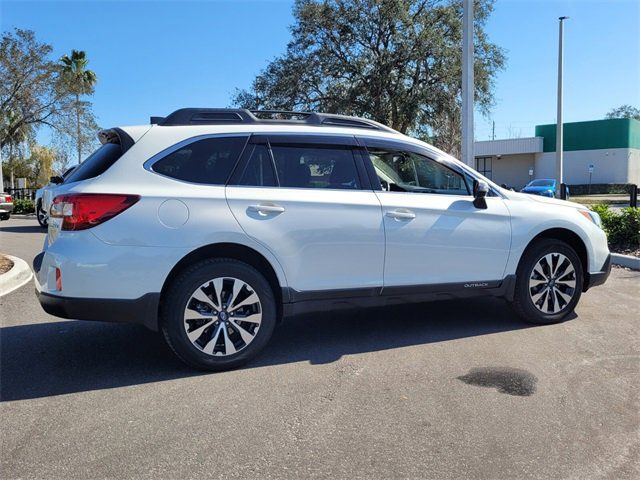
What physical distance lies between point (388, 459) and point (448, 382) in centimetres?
122

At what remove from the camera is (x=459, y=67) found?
937 inches

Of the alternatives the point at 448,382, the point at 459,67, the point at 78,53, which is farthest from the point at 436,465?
the point at 78,53

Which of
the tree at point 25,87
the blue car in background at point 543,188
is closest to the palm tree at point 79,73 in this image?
the tree at point 25,87

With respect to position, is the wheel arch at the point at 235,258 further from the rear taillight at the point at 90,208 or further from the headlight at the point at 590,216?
the headlight at the point at 590,216

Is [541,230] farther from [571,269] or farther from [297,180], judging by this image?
[297,180]

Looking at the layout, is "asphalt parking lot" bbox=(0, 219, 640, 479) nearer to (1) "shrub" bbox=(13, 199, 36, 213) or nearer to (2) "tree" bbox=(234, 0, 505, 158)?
(2) "tree" bbox=(234, 0, 505, 158)

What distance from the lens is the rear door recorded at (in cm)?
443

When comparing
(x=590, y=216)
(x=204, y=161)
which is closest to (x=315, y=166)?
(x=204, y=161)

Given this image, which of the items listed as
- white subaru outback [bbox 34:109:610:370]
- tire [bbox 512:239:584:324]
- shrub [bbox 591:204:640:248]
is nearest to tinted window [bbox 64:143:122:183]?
white subaru outback [bbox 34:109:610:370]

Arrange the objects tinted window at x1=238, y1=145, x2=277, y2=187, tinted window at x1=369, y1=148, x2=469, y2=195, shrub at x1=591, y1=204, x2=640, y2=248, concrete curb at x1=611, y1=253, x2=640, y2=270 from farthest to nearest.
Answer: shrub at x1=591, y1=204, x2=640, y2=248, concrete curb at x1=611, y1=253, x2=640, y2=270, tinted window at x1=369, y1=148, x2=469, y2=195, tinted window at x1=238, y1=145, x2=277, y2=187

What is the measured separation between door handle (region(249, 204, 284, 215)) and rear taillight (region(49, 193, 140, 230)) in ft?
2.91

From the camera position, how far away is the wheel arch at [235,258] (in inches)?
167

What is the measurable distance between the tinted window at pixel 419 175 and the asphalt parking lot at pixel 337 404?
54.0 inches

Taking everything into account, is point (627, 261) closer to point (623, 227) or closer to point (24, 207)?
point (623, 227)
